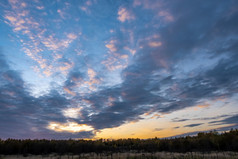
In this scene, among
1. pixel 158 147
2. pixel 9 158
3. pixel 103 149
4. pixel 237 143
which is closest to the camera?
pixel 9 158

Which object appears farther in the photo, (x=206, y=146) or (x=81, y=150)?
(x=206, y=146)

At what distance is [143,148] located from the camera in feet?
212

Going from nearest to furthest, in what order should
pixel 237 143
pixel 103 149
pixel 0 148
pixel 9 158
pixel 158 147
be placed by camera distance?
pixel 9 158, pixel 0 148, pixel 237 143, pixel 103 149, pixel 158 147

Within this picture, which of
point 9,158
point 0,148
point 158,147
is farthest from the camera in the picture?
point 158,147

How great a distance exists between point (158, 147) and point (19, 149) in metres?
45.2

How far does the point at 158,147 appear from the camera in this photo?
64.3 meters

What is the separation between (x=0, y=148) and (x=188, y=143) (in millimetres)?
58679

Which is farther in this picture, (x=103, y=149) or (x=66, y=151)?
(x=103, y=149)

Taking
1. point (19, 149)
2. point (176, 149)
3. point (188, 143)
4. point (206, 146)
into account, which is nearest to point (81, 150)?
point (19, 149)

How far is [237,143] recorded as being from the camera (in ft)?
172

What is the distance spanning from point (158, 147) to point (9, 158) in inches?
1844

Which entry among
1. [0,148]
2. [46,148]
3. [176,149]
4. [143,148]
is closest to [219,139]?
[176,149]

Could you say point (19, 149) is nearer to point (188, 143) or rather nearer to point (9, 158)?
point (9, 158)

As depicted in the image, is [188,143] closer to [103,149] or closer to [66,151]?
[103,149]
